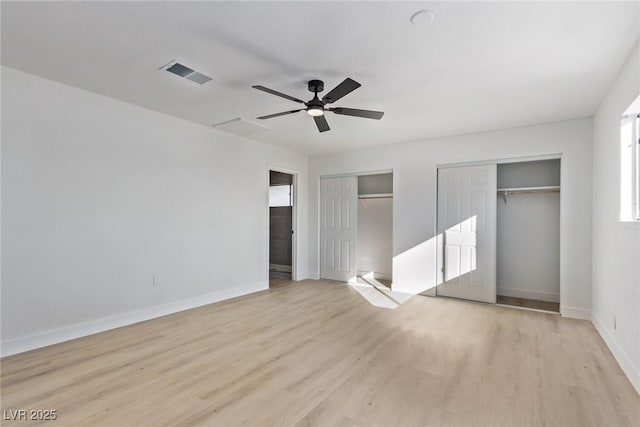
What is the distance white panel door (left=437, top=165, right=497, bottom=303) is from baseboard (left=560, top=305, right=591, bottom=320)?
2.70ft

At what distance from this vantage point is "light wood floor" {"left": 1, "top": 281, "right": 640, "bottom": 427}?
78.0 inches

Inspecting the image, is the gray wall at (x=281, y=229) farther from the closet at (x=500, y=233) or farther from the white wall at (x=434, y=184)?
the closet at (x=500, y=233)

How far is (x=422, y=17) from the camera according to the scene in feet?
6.81

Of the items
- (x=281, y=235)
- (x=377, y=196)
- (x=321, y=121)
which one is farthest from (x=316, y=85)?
(x=281, y=235)

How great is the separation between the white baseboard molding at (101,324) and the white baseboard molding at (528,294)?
4325 millimetres

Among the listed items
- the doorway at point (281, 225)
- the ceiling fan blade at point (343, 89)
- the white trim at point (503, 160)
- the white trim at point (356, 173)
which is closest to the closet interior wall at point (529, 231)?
the white trim at point (503, 160)

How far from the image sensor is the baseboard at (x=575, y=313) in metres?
3.92

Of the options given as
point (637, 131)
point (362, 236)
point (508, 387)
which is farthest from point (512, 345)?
point (362, 236)

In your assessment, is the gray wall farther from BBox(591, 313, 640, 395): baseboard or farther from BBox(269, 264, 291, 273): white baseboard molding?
Answer: BBox(591, 313, 640, 395): baseboard

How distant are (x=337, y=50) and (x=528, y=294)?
184 inches

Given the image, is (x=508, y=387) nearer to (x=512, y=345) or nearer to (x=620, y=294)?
(x=512, y=345)

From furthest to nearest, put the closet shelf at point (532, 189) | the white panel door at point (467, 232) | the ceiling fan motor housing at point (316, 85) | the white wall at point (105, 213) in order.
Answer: the white panel door at point (467, 232)
the closet shelf at point (532, 189)
the ceiling fan motor housing at point (316, 85)
the white wall at point (105, 213)

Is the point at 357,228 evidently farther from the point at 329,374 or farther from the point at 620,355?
the point at 620,355

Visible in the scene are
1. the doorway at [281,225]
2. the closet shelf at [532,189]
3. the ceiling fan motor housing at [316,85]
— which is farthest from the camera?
the doorway at [281,225]
